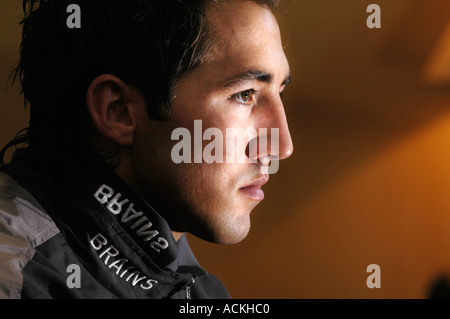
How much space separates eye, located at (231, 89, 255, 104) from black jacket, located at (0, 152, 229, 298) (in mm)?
229

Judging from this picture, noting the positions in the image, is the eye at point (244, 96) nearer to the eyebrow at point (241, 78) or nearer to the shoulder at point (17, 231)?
the eyebrow at point (241, 78)

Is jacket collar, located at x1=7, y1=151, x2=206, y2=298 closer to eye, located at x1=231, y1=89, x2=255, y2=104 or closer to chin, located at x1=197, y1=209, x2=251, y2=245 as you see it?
chin, located at x1=197, y1=209, x2=251, y2=245

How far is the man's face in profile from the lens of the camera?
2.39ft

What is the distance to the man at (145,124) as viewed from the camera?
0.69m

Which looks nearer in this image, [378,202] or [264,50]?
[264,50]

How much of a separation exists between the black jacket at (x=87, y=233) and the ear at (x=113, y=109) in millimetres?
64

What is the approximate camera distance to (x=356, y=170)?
3.89ft

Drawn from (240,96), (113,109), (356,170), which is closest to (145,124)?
(113,109)

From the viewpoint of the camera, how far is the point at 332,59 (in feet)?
3.91

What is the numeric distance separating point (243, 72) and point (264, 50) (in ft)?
0.19

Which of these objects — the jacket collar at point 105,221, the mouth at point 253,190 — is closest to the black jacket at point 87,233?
the jacket collar at point 105,221

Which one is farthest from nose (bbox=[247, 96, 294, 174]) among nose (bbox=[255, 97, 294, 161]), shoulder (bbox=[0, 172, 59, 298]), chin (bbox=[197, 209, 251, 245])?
shoulder (bbox=[0, 172, 59, 298])
